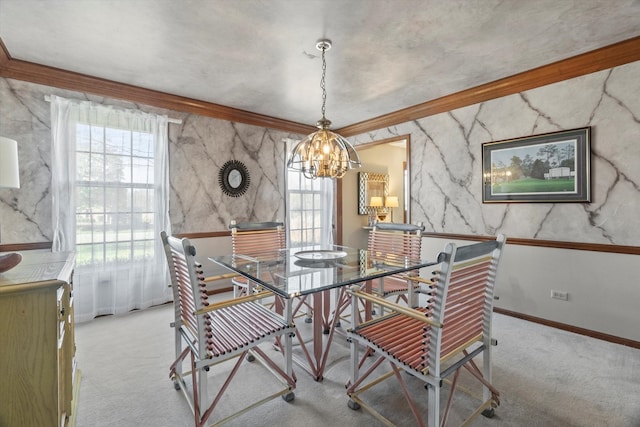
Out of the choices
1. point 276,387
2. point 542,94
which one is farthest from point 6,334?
point 542,94

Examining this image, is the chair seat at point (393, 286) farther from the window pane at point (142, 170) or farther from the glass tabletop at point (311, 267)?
the window pane at point (142, 170)

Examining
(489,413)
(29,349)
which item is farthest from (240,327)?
(489,413)

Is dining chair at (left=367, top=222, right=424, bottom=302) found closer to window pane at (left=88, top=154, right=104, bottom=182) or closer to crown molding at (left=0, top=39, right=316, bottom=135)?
crown molding at (left=0, top=39, right=316, bottom=135)

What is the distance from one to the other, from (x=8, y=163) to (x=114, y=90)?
2354mm

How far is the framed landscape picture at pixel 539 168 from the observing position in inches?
110

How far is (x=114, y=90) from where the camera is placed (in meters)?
3.26

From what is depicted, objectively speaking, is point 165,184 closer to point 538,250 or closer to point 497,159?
point 497,159

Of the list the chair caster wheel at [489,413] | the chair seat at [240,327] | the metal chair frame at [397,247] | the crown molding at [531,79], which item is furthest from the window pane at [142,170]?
the chair caster wheel at [489,413]

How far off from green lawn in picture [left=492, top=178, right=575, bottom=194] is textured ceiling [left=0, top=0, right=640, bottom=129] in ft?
3.71

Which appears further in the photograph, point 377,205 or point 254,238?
point 377,205

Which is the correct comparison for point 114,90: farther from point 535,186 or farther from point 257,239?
point 535,186

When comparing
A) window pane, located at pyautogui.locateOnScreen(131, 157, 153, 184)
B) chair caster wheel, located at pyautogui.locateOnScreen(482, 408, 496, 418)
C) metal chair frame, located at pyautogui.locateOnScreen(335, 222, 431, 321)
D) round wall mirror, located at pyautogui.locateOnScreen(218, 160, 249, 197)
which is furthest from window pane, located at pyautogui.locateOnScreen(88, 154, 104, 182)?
chair caster wheel, located at pyautogui.locateOnScreen(482, 408, 496, 418)

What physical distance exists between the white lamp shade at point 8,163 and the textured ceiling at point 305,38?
1.22 metres

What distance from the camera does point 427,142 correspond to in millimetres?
4008
